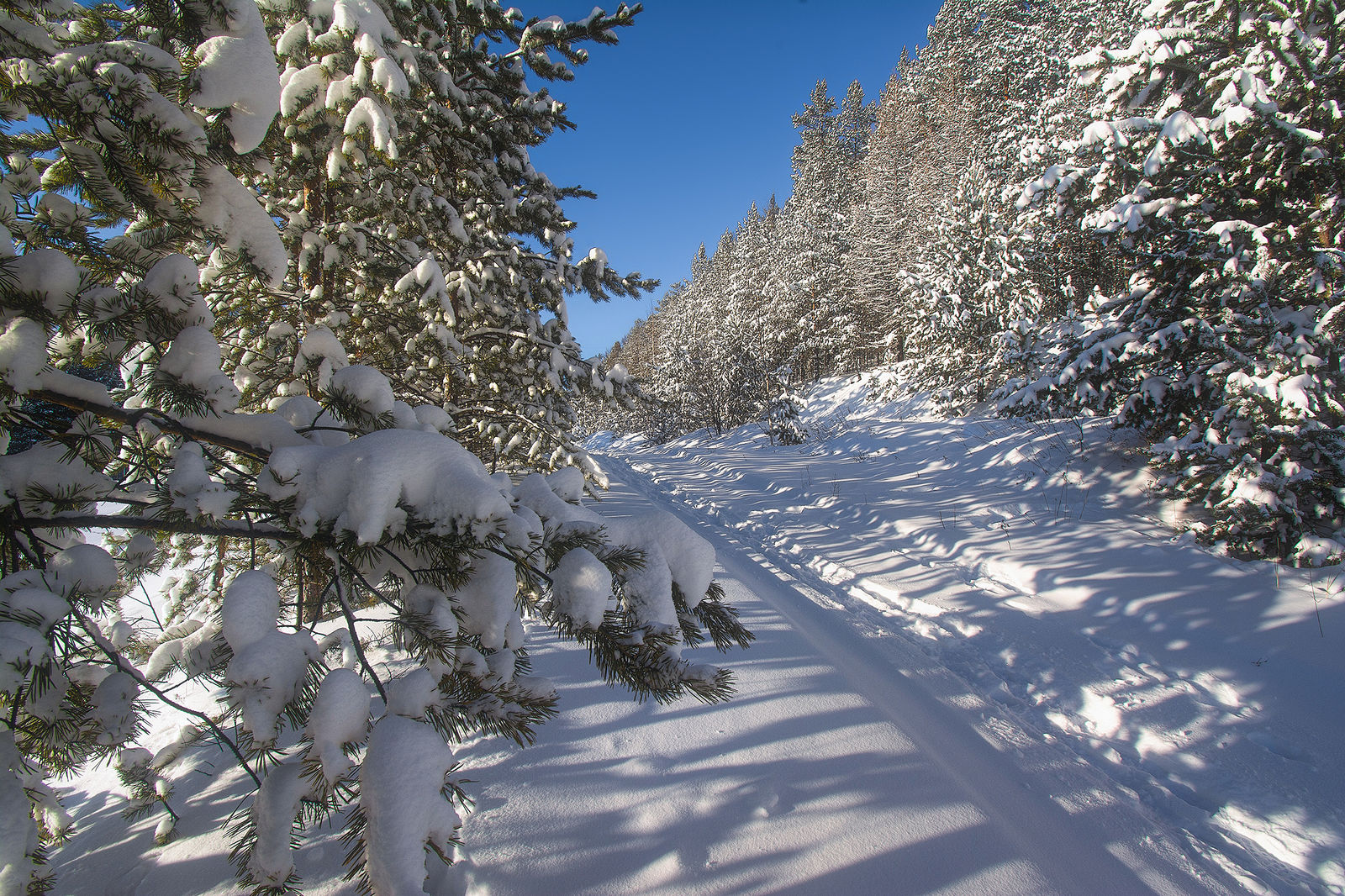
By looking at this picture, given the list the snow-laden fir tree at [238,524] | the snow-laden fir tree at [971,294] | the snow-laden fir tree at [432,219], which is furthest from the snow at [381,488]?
the snow-laden fir tree at [971,294]

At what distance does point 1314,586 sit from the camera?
14.8 ft

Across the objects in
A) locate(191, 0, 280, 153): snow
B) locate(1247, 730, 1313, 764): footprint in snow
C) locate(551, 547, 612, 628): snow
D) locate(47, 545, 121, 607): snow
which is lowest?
locate(1247, 730, 1313, 764): footprint in snow

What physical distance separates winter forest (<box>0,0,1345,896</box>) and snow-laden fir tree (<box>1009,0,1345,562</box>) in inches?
1.8

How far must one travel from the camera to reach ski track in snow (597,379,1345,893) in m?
2.66

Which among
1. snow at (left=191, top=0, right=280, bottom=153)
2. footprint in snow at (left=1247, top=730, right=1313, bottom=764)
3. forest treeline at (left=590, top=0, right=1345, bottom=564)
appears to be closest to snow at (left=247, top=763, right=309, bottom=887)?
snow at (left=191, top=0, right=280, bottom=153)

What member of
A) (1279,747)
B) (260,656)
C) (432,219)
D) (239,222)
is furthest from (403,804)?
(432,219)

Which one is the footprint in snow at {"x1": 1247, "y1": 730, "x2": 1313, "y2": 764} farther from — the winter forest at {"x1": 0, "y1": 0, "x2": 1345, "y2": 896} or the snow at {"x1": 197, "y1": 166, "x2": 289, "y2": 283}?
the snow at {"x1": 197, "y1": 166, "x2": 289, "y2": 283}

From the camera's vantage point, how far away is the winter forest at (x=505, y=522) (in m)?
1.25

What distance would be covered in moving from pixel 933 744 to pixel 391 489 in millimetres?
3276

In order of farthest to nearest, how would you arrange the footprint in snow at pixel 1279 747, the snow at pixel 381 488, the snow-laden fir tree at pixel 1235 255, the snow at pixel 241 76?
the snow-laden fir tree at pixel 1235 255, the footprint in snow at pixel 1279 747, the snow at pixel 241 76, the snow at pixel 381 488

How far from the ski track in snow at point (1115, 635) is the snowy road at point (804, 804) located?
0.36 metres

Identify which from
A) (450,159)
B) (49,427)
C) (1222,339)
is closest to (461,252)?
(450,159)

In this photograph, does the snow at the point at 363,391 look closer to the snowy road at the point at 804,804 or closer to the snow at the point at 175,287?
the snow at the point at 175,287

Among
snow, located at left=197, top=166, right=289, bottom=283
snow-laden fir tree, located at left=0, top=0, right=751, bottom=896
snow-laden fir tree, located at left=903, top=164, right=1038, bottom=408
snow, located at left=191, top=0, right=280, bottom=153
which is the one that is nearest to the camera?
snow-laden fir tree, located at left=0, top=0, right=751, bottom=896
